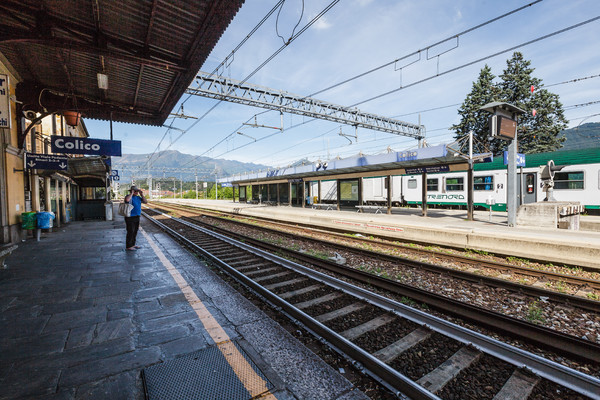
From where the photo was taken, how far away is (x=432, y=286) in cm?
527

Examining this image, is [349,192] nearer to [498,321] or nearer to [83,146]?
[83,146]

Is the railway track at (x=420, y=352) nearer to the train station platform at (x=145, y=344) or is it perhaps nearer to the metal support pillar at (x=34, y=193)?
the train station platform at (x=145, y=344)

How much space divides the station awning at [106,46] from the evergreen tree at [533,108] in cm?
4253

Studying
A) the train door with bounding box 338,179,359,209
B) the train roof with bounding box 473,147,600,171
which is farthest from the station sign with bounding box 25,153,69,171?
the train roof with bounding box 473,147,600,171

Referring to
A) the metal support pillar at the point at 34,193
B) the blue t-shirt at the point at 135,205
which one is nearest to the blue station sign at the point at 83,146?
the blue t-shirt at the point at 135,205

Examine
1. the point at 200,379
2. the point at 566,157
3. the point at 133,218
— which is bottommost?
the point at 200,379

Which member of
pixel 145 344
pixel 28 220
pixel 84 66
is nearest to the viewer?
pixel 145 344

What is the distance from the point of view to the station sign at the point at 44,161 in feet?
30.9

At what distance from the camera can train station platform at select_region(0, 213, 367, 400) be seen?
7.55ft

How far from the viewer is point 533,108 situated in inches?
1378

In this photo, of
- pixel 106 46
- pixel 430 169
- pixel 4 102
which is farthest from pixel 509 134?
pixel 4 102

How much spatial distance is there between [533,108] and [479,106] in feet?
20.0

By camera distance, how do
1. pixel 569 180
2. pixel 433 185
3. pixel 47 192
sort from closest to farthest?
pixel 47 192, pixel 569 180, pixel 433 185

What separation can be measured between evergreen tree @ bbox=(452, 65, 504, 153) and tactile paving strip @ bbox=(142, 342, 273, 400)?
147 feet
